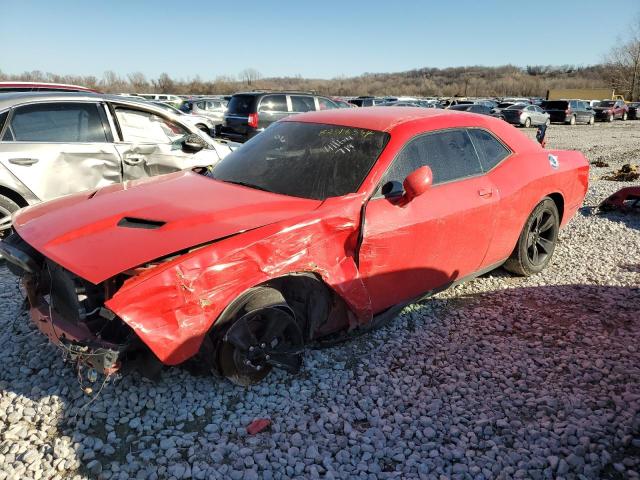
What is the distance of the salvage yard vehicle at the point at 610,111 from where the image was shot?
30.6m

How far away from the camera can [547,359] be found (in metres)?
3.16

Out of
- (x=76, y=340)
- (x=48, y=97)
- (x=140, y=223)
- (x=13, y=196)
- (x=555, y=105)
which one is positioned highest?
(x=555, y=105)

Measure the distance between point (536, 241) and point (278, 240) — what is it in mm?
2995

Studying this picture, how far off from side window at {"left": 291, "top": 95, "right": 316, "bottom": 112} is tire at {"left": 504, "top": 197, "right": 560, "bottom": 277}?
29.6 feet

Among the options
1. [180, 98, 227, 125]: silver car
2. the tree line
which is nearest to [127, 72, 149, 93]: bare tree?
the tree line

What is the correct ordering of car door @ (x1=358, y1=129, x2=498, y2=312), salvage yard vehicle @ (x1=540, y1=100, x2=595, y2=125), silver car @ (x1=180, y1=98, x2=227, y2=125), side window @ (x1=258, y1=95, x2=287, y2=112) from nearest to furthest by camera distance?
1. car door @ (x1=358, y1=129, x2=498, y2=312)
2. side window @ (x1=258, y1=95, x2=287, y2=112)
3. silver car @ (x1=180, y1=98, x2=227, y2=125)
4. salvage yard vehicle @ (x1=540, y1=100, x2=595, y2=125)

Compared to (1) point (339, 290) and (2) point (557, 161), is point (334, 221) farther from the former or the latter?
(2) point (557, 161)

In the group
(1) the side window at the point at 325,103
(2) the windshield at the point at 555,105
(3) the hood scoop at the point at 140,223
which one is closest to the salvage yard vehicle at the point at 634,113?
(2) the windshield at the point at 555,105

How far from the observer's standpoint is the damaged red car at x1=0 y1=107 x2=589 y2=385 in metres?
2.29

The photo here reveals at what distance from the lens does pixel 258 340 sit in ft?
8.90

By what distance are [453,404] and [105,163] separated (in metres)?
4.28

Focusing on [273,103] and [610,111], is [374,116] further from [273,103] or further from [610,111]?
[610,111]

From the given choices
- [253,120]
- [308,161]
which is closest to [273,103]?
[253,120]

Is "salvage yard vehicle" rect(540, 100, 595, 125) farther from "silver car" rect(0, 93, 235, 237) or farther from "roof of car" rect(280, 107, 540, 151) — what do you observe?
"silver car" rect(0, 93, 235, 237)
